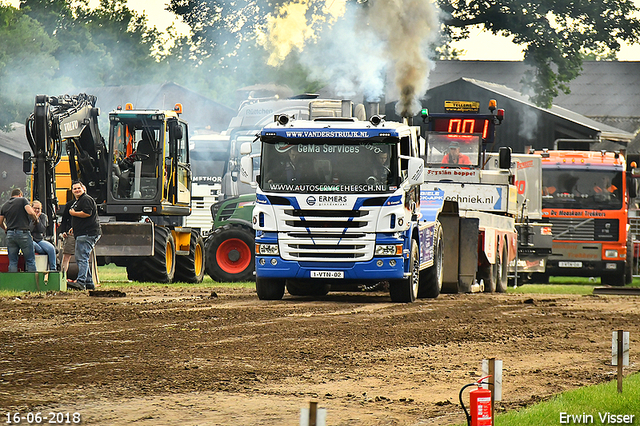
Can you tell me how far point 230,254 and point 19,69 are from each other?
31169mm

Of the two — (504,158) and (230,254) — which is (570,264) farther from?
(230,254)

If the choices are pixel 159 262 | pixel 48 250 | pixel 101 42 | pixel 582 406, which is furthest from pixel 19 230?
pixel 101 42

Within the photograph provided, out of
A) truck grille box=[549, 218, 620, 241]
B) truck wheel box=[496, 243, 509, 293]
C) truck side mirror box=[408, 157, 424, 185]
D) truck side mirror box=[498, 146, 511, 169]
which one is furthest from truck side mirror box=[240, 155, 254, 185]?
truck grille box=[549, 218, 620, 241]

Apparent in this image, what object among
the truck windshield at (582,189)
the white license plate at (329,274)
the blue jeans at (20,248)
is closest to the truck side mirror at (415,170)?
the white license plate at (329,274)

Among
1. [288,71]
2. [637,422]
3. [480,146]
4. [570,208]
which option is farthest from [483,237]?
[288,71]

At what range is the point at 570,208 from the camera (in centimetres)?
3130

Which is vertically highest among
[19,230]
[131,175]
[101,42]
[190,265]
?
[101,42]

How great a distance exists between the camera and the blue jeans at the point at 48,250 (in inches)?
828

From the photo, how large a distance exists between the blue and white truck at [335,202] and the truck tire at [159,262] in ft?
17.8

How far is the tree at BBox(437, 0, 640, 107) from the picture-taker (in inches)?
1620

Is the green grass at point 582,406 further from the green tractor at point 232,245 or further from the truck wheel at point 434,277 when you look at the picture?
the green tractor at point 232,245

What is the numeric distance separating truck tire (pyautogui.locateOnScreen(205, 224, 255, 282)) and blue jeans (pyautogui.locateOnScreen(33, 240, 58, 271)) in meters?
4.45

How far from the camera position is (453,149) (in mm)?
26141

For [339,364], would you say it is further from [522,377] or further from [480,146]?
[480,146]
